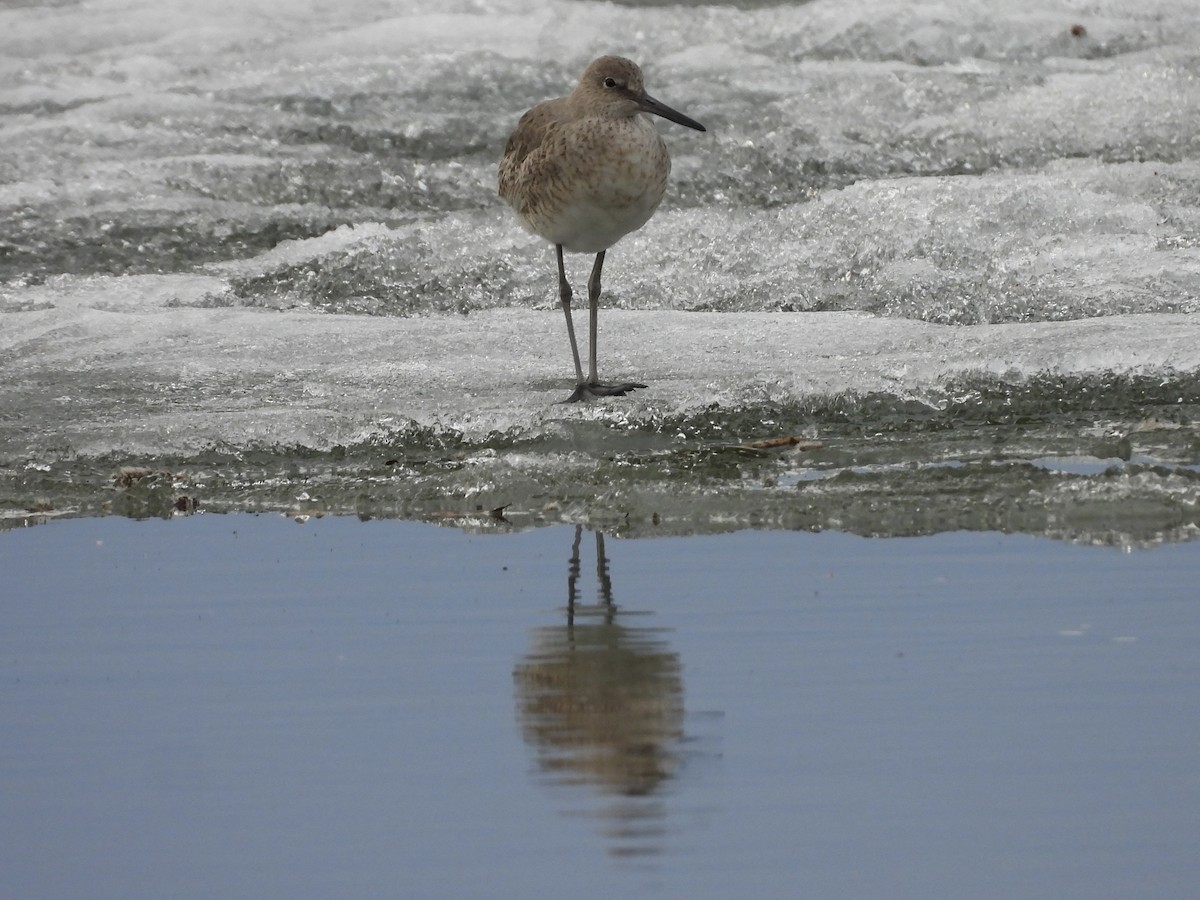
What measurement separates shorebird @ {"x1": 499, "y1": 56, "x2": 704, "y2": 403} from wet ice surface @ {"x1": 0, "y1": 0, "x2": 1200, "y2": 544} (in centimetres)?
59

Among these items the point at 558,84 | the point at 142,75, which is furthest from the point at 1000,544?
the point at 142,75

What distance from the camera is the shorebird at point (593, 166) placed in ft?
24.3

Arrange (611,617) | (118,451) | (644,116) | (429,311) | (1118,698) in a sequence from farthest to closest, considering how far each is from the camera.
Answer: (429,311)
(644,116)
(118,451)
(611,617)
(1118,698)

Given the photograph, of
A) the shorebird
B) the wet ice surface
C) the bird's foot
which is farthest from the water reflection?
the shorebird

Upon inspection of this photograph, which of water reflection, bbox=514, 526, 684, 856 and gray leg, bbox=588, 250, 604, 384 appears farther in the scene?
gray leg, bbox=588, 250, 604, 384

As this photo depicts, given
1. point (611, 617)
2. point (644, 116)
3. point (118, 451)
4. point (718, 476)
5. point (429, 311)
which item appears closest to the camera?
point (611, 617)

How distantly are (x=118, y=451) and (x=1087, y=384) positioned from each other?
3.50 meters

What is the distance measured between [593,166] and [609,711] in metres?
3.91

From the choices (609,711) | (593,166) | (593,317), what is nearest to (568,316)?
(593,317)

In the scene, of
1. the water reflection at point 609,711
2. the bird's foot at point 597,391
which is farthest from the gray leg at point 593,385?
the water reflection at point 609,711

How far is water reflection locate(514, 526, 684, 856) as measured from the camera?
3.31 m

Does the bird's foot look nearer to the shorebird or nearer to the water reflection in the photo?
the shorebird

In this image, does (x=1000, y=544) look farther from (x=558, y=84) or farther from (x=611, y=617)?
(x=558, y=84)

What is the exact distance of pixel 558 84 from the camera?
1313 centimetres
